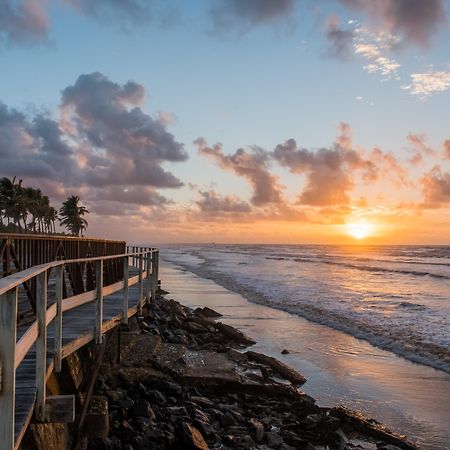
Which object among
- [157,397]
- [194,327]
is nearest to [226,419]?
[157,397]

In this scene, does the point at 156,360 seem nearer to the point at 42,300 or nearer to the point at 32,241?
the point at 32,241

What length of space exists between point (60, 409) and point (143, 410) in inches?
109

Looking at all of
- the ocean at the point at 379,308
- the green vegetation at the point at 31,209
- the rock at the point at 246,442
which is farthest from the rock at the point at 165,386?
the green vegetation at the point at 31,209

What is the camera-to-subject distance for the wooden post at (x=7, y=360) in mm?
2670

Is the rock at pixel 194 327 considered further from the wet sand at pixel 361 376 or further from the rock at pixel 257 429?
the rock at pixel 257 429

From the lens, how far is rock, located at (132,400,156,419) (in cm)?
693

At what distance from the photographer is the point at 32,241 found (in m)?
8.07

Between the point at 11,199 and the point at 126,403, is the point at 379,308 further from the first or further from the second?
the point at 11,199

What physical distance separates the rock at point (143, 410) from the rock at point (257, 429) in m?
1.40

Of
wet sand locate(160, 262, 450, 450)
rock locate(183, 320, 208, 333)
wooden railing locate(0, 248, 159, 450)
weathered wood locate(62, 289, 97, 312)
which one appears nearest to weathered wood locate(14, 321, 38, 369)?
wooden railing locate(0, 248, 159, 450)

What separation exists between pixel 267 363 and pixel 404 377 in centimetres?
312

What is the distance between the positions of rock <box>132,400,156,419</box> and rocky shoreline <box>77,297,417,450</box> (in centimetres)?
2

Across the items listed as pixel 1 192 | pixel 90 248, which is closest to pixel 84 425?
pixel 90 248

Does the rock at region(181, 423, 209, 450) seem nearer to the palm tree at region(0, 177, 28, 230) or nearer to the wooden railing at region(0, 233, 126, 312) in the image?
the wooden railing at region(0, 233, 126, 312)
